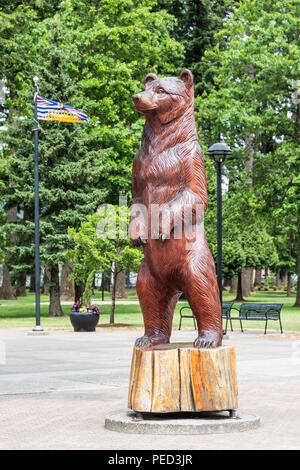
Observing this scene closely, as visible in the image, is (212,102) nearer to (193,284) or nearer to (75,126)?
(75,126)

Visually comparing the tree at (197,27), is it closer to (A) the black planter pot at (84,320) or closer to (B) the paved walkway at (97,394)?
(A) the black planter pot at (84,320)

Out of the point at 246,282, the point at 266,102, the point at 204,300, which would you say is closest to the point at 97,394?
the point at 204,300

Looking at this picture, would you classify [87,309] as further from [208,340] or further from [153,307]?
[208,340]

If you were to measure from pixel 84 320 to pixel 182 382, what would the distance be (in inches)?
576

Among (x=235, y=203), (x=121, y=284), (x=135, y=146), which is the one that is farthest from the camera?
(x=121, y=284)

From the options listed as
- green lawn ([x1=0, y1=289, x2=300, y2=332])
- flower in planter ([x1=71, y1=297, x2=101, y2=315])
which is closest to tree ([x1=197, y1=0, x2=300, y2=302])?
green lawn ([x1=0, y1=289, x2=300, y2=332])

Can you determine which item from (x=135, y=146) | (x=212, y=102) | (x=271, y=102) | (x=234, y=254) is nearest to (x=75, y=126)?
(x=135, y=146)

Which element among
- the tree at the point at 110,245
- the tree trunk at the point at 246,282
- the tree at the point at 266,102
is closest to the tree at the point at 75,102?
the tree at the point at 266,102

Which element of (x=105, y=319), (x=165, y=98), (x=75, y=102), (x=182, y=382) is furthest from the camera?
(x=75, y=102)

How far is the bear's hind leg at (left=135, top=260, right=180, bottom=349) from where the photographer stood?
25.0ft

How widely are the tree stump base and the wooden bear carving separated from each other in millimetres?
236

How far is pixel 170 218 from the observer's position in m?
7.35

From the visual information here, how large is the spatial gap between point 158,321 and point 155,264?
0.63m

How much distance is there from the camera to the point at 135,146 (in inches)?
1282
